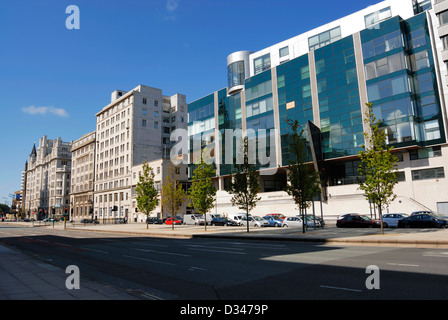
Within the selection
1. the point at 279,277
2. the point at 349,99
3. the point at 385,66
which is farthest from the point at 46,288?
the point at 385,66

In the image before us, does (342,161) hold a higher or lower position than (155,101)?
lower

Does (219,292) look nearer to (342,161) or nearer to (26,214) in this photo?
(342,161)

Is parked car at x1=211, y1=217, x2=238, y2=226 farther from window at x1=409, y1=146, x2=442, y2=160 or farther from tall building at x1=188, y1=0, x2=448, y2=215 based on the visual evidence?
window at x1=409, y1=146, x2=442, y2=160

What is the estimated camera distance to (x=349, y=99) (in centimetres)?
4841

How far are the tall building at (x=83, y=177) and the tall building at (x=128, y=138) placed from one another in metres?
4.51

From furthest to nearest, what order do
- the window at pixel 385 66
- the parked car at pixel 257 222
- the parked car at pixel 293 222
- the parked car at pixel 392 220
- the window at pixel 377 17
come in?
the window at pixel 377 17 < the window at pixel 385 66 < the parked car at pixel 257 222 < the parked car at pixel 293 222 < the parked car at pixel 392 220

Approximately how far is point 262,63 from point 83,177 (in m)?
77.0

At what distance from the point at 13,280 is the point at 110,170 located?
288 ft

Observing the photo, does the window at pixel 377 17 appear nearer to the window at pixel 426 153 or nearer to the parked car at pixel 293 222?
the window at pixel 426 153

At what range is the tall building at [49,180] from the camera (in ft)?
438

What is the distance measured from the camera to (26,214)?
16875cm

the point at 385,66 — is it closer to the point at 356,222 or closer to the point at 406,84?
the point at 406,84

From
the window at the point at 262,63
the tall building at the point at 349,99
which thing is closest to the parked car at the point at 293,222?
the tall building at the point at 349,99
